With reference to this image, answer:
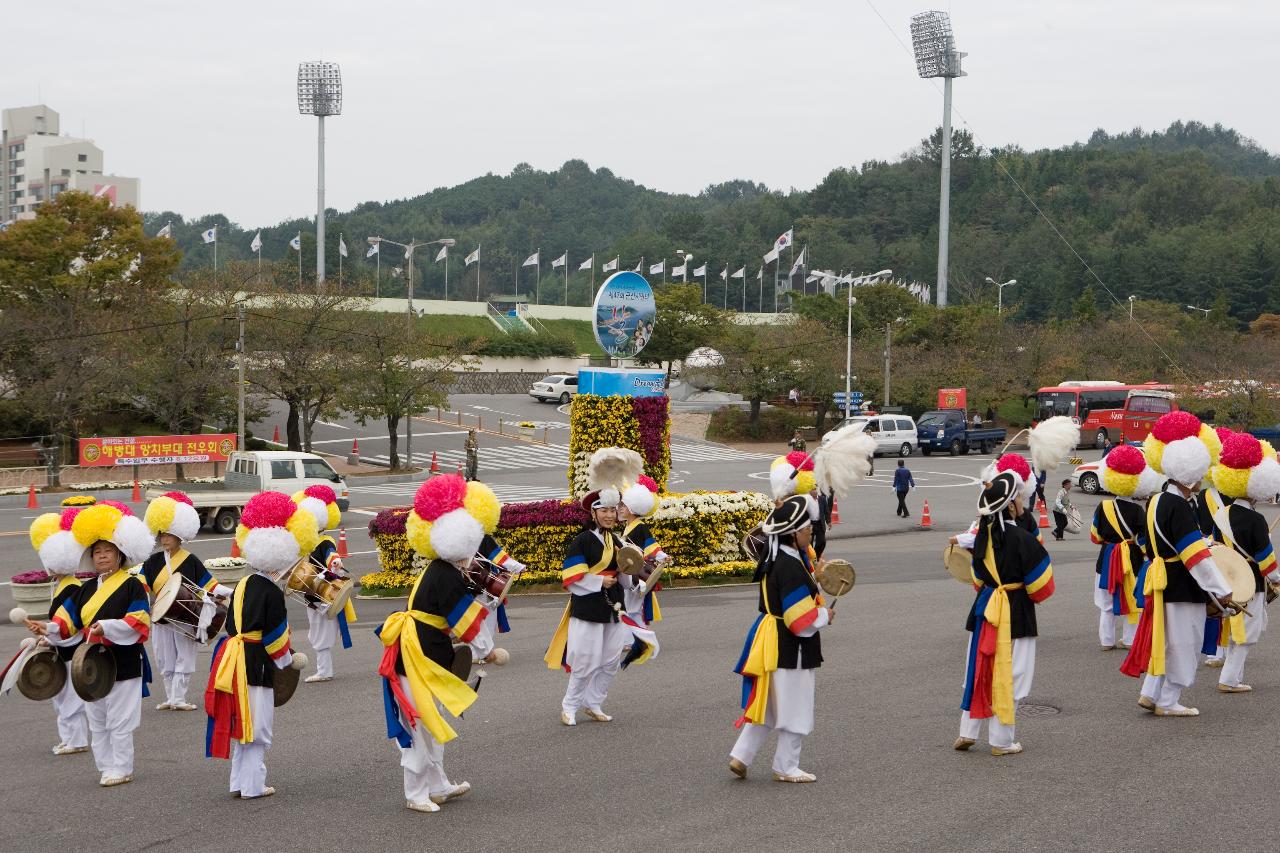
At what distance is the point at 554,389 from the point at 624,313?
44195mm

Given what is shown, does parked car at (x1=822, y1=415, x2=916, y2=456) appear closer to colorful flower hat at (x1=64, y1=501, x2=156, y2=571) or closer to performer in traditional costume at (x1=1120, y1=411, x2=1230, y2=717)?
performer in traditional costume at (x1=1120, y1=411, x2=1230, y2=717)

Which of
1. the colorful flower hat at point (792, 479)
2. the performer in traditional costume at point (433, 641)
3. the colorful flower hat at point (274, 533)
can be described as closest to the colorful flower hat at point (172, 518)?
the colorful flower hat at point (274, 533)

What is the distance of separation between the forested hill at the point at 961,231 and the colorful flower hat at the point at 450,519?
83.5 m

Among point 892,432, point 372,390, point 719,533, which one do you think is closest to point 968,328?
point 892,432

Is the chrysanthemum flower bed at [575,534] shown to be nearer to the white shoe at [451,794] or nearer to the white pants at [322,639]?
the white pants at [322,639]

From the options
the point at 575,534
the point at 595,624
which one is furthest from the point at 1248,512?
the point at 575,534

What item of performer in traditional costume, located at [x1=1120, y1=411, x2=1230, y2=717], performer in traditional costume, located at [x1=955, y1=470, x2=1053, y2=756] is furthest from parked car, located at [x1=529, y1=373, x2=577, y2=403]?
performer in traditional costume, located at [x1=955, y1=470, x2=1053, y2=756]

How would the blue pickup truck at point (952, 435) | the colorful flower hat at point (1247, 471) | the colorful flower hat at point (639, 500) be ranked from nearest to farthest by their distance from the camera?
the colorful flower hat at point (639, 500), the colorful flower hat at point (1247, 471), the blue pickup truck at point (952, 435)

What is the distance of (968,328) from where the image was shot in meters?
62.5

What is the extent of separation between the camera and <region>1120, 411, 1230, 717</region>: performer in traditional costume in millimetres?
9273

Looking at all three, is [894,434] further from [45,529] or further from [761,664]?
[45,529]

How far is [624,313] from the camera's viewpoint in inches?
800

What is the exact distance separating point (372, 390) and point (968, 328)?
107 feet

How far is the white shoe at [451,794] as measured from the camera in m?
7.76
